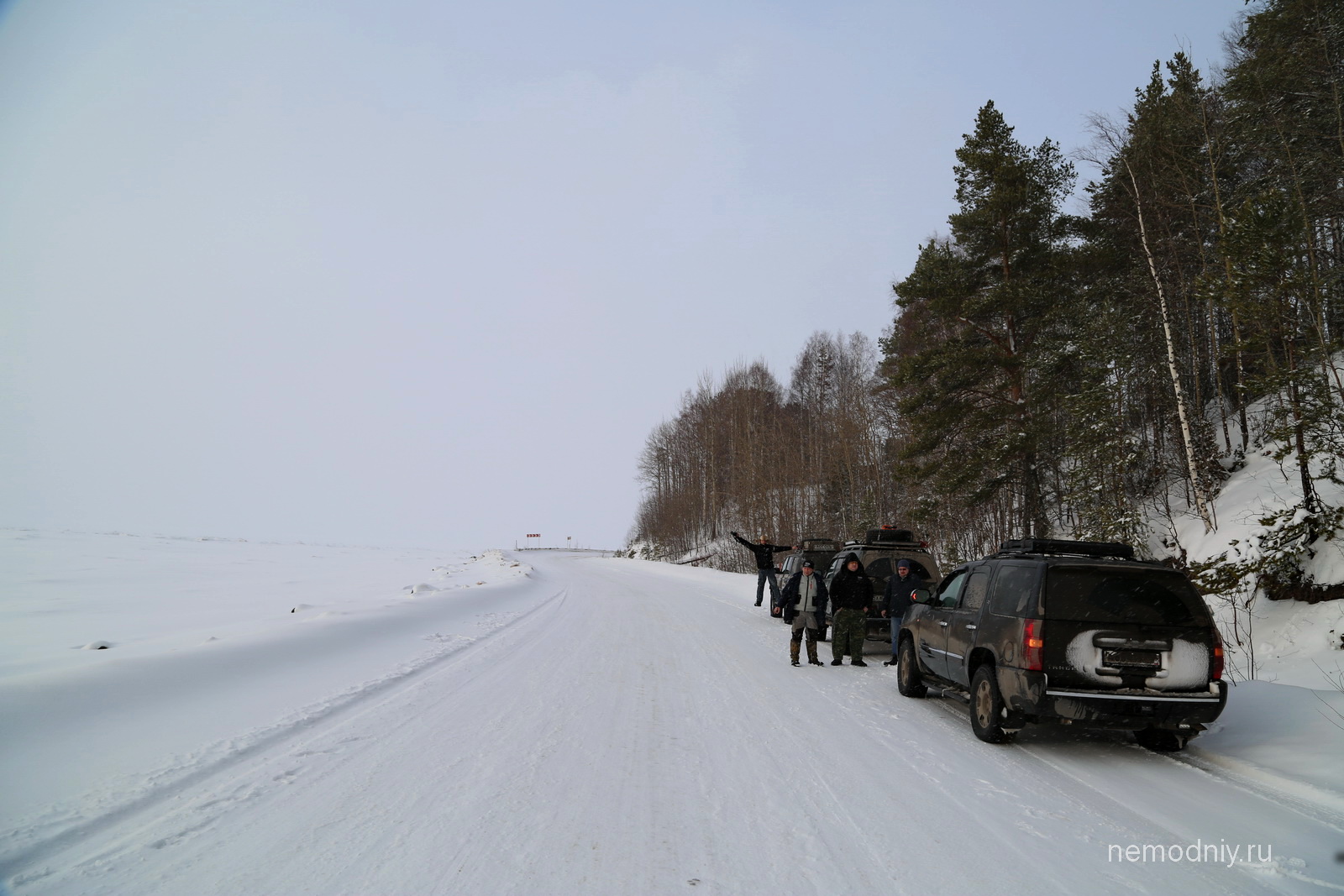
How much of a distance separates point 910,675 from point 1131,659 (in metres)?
3.55

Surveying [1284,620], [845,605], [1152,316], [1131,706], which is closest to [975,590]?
[1131,706]

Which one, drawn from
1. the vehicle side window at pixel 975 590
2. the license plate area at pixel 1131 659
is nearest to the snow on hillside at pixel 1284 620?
the license plate area at pixel 1131 659

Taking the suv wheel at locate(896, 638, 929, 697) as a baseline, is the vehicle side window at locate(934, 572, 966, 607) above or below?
above

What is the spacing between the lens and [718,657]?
12.3 m

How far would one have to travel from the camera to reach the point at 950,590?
365 inches

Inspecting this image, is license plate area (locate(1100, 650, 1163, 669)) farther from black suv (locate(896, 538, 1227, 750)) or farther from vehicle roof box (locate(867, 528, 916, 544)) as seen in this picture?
vehicle roof box (locate(867, 528, 916, 544))

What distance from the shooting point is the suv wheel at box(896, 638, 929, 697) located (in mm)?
9625

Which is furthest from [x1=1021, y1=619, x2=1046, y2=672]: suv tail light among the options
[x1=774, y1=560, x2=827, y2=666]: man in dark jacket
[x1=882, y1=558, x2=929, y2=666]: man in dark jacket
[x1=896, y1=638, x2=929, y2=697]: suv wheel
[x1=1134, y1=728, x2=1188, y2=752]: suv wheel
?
[x1=774, y1=560, x2=827, y2=666]: man in dark jacket

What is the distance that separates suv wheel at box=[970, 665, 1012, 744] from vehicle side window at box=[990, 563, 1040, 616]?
2.28ft

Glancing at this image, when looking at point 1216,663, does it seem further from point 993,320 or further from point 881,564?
point 993,320

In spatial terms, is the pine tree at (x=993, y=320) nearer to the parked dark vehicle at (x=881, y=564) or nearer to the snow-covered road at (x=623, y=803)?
the parked dark vehicle at (x=881, y=564)

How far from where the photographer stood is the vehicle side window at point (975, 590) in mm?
8078

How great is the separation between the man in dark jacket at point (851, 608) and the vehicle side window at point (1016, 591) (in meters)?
4.14

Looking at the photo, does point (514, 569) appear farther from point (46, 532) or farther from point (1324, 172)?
point (1324, 172)
